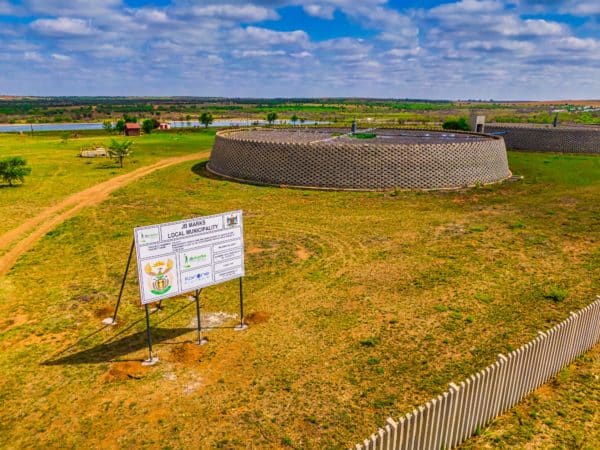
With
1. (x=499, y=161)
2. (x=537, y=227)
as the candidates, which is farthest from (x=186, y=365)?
(x=499, y=161)

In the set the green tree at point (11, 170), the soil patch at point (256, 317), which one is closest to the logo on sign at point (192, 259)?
the soil patch at point (256, 317)

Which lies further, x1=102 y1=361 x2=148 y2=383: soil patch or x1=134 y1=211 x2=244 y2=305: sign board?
x1=134 y1=211 x2=244 y2=305: sign board

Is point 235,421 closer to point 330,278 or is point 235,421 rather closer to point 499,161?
point 330,278

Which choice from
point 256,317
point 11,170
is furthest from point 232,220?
point 11,170

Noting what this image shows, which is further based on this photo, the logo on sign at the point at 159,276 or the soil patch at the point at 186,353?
the soil patch at the point at 186,353

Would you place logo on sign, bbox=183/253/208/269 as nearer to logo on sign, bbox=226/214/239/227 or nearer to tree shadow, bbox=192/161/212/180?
logo on sign, bbox=226/214/239/227

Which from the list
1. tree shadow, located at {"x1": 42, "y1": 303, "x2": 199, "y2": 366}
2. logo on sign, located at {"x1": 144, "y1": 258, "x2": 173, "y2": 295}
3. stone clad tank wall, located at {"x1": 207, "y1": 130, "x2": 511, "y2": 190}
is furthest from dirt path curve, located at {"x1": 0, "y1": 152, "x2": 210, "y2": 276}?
stone clad tank wall, located at {"x1": 207, "y1": 130, "x2": 511, "y2": 190}

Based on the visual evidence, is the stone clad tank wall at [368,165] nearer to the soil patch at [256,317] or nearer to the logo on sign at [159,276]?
the soil patch at [256,317]
